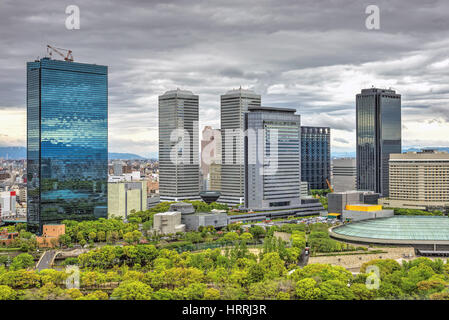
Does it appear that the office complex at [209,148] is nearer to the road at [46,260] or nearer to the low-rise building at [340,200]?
the low-rise building at [340,200]

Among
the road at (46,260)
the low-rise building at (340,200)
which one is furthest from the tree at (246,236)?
the low-rise building at (340,200)

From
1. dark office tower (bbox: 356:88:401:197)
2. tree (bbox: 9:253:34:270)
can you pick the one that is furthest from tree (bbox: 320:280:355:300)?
dark office tower (bbox: 356:88:401:197)

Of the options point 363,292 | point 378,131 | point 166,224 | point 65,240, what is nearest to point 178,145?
point 166,224

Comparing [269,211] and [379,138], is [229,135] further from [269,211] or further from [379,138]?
[379,138]

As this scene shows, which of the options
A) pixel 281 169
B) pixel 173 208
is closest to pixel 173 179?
pixel 281 169

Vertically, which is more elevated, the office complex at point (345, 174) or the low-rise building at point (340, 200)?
the office complex at point (345, 174)

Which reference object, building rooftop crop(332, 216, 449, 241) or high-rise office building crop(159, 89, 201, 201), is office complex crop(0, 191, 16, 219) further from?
building rooftop crop(332, 216, 449, 241)
